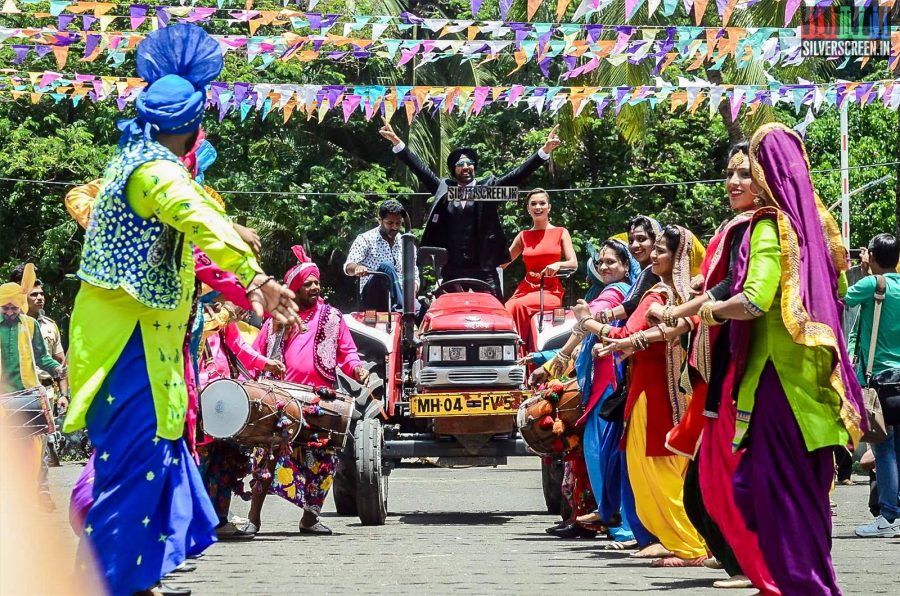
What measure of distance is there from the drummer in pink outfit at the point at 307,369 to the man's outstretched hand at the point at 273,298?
5.31m

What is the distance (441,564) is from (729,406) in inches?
101

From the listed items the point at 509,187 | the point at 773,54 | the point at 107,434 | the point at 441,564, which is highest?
Answer: the point at 773,54

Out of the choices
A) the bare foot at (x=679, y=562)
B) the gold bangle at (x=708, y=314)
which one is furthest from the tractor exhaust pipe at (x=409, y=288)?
the gold bangle at (x=708, y=314)

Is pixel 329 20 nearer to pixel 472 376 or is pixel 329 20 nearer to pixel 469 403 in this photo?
pixel 472 376

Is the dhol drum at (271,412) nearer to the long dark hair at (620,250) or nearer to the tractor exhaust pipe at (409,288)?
the tractor exhaust pipe at (409,288)

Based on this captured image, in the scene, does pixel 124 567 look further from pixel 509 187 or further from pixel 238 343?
pixel 509 187

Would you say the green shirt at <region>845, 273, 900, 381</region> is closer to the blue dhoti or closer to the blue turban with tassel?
the blue turban with tassel

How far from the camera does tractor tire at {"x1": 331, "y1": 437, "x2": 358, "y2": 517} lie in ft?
38.3

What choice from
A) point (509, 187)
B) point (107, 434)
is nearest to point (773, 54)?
point (509, 187)

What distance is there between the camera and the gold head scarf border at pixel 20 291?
13078mm

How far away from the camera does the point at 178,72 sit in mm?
6297

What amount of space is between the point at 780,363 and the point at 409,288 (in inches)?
249

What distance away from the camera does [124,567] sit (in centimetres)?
575

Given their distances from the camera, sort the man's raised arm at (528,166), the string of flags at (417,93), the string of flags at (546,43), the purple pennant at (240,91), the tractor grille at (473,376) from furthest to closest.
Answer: the purple pennant at (240,91) → the string of flags at (417,93) → the string of flags at (546,43) → the man's raised arm at (528,166) → the tractor grille at (473,376)
